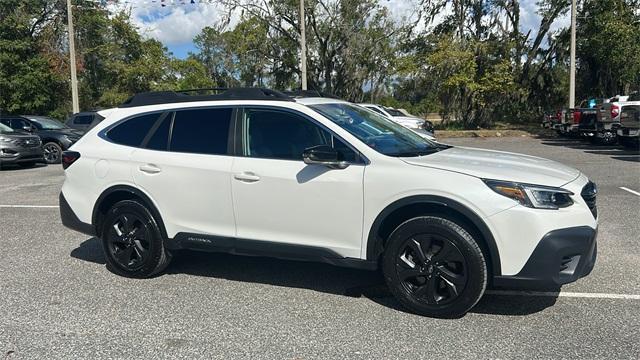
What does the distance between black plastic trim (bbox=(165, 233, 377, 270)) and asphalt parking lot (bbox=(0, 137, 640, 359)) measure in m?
0.37

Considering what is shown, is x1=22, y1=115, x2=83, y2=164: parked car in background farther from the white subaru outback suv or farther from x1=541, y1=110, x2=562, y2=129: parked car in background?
x1=541, y1=110, x2=562, y2=129: parked car in background

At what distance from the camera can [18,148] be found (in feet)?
50.1

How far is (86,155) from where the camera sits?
18.2ft

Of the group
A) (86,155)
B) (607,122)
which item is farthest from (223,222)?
(607,122)

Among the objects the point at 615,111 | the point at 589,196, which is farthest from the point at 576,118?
the point at 589,196

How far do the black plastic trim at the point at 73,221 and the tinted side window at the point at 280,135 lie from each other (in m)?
1.96

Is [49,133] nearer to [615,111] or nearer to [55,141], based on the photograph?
[55,141]

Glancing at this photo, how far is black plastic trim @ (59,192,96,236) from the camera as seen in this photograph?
5539 millimetres

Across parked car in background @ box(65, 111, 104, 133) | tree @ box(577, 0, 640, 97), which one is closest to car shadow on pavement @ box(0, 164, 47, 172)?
parked car in background @ box(65, 111, 104, 133)

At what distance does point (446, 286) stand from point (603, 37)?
25.2m

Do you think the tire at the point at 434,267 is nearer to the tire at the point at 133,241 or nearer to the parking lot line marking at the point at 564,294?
the parking lot line marking at the point at 564,294

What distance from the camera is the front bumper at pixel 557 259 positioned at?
3.88 metres

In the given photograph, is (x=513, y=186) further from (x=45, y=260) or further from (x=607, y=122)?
(x=607, y=122)

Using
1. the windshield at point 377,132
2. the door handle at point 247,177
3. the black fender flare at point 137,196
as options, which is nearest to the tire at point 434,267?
the windshield at point 377,132
